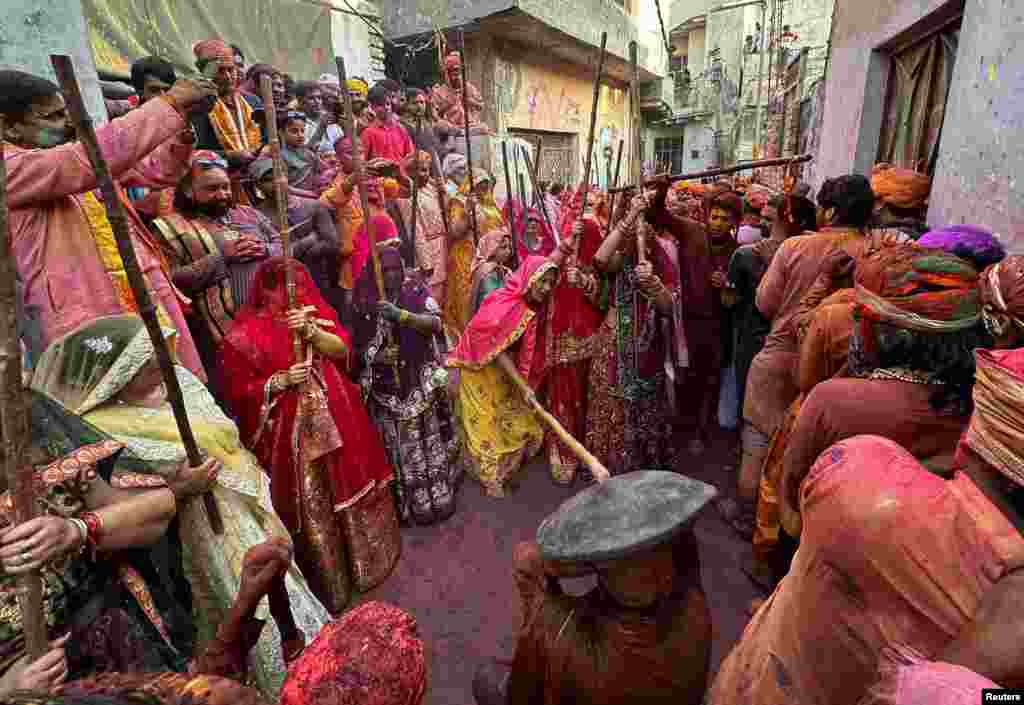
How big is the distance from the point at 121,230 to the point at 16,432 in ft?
2.36

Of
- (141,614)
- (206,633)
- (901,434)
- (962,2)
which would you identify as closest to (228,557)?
(206,633)

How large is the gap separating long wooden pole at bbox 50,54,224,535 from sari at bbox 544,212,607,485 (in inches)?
107

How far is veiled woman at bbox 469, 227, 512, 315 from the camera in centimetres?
438

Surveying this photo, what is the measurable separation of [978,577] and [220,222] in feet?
12.4

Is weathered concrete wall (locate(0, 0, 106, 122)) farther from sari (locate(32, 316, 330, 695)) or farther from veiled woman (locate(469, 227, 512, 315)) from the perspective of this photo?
veiled woman (locate(469, 227, 512, 315))

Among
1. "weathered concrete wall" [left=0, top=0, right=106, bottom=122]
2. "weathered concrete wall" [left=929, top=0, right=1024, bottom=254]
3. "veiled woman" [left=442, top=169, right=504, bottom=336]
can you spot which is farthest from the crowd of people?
"veiled woman" [left=442, top=169, right=504, bottom=336]

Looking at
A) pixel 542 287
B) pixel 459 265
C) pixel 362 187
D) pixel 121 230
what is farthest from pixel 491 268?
pixel 121 230

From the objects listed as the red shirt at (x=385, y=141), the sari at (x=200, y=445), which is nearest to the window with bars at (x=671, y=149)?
the red shirt at (x=385, y=141)

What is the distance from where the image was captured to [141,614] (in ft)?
5.52

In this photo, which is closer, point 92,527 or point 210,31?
point 92,527

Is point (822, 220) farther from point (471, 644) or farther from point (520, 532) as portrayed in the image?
point (471, 644)

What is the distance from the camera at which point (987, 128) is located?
2723 mm

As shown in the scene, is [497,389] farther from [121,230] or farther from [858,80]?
[858,80]

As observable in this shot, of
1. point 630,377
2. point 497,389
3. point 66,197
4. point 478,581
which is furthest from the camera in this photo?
point 497,389
